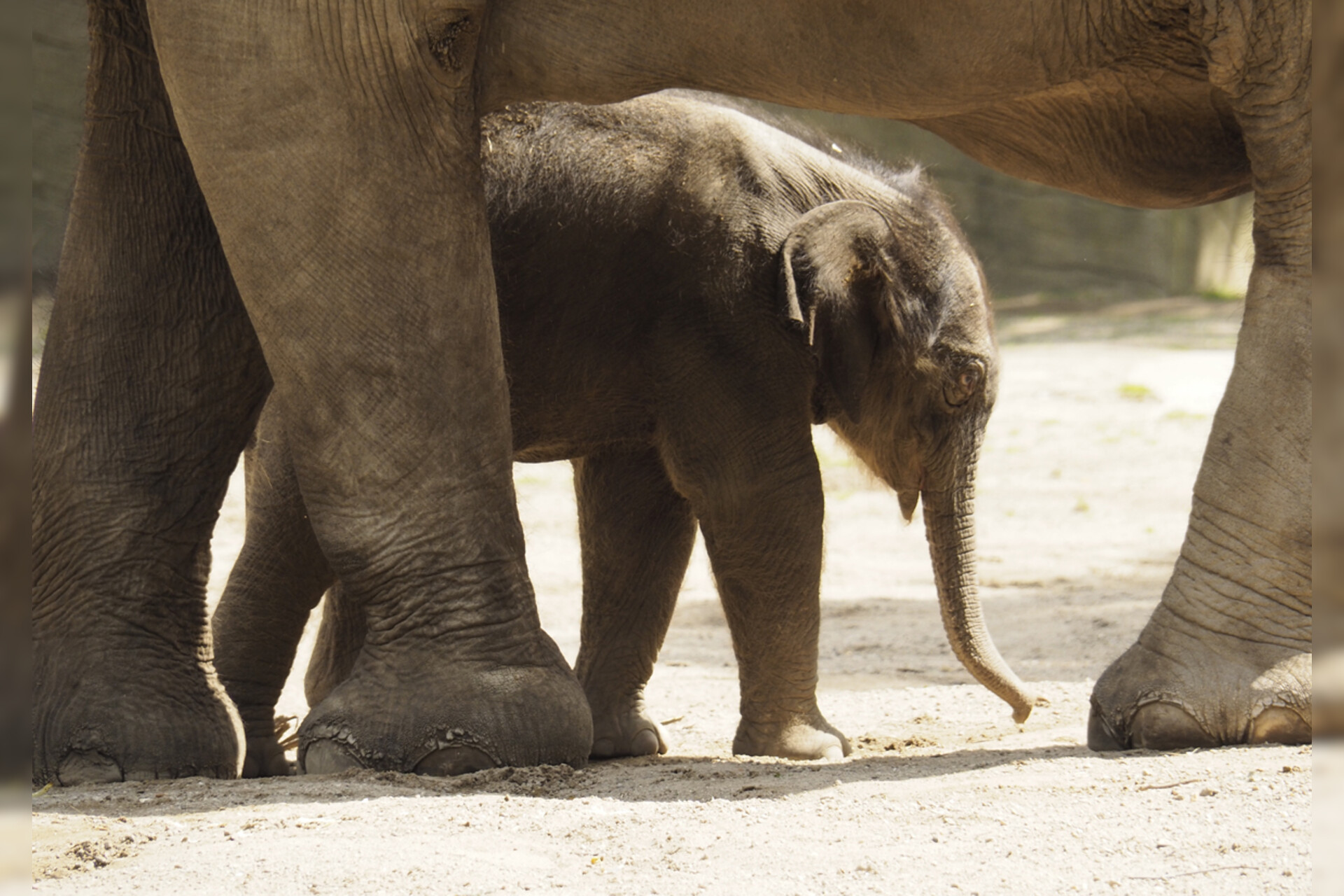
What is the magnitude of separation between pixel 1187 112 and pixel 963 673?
2.71m

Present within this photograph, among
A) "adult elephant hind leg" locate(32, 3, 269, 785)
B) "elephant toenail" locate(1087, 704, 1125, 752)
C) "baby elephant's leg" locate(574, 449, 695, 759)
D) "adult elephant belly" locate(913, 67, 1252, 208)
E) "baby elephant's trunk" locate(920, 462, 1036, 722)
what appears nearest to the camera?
"elephant toenail" locate(1087, 704, 1125, 752)

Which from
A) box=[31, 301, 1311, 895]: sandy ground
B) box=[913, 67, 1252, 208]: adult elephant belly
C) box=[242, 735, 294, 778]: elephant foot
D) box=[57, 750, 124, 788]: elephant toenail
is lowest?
box=[242, 735, 294, 778]: elephant foot

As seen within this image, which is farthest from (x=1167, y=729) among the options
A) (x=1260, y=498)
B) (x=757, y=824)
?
(x=757, y=824)

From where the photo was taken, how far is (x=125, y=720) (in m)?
3.03

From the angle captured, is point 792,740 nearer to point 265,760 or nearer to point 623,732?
point 623,732

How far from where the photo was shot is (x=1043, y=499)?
346 inches

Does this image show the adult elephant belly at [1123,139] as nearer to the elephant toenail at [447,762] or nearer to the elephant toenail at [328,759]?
the elephant toenail at [447,762]

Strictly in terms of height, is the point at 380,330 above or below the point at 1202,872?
above

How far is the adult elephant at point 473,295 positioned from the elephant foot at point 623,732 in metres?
1.42

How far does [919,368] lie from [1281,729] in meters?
1.72

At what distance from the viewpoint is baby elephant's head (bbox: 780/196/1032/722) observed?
4.15m

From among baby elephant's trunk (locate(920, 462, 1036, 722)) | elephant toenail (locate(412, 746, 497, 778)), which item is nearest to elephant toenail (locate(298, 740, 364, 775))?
elephant toenail (locate(412, 746, 497, 778))

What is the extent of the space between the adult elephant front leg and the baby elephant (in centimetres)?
99

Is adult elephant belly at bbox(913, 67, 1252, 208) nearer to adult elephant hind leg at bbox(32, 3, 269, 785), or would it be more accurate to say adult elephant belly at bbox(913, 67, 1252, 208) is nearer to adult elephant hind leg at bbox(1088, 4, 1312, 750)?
adult elephant hind leg at bbox(1088, 4, 1312, 750)
